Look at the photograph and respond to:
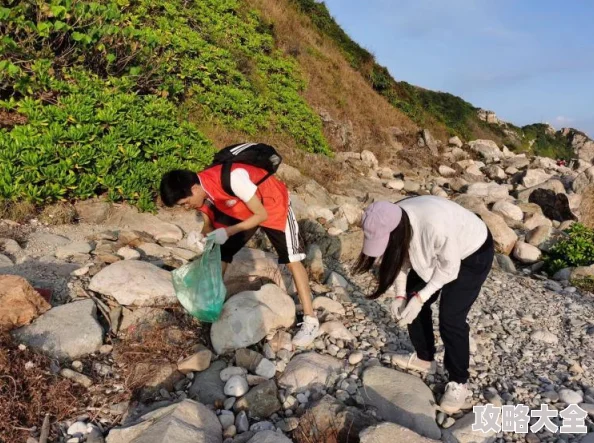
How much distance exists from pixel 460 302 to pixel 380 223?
823 mm

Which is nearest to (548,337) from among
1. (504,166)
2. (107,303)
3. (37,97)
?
(107,303)

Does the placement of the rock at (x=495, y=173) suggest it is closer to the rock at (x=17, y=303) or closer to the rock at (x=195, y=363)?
the rock at (x=195, y=363)

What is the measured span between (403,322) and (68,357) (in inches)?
87.6

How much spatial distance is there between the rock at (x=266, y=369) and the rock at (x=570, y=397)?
6.69ft

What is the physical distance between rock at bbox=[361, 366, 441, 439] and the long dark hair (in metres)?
0.75

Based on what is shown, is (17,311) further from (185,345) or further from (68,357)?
(185,345)

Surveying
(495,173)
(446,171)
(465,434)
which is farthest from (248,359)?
(495,173)

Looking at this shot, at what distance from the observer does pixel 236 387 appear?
326 cm

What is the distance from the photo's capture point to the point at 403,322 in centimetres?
304

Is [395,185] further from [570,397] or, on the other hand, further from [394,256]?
[394,256]

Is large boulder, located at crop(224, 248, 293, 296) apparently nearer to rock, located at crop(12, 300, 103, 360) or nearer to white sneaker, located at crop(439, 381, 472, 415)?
rock, located at crop(12, 300, 103, 360)

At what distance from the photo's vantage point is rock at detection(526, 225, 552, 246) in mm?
8172

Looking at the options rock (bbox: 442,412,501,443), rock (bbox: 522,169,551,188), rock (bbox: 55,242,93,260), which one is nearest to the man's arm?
rock (bbox: 442,412,501,443)

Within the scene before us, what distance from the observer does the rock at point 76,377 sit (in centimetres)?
312
